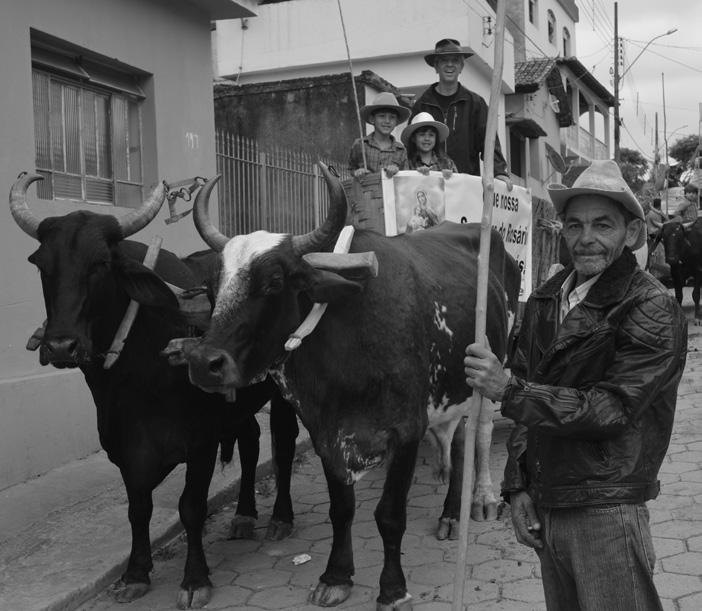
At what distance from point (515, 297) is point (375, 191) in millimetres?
1409

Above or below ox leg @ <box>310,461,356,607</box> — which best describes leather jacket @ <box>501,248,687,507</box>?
above

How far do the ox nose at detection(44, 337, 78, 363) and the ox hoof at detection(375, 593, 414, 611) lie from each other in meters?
1.79

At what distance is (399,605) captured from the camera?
3926mm

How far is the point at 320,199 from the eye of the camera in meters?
10.6

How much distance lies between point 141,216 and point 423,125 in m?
2.71

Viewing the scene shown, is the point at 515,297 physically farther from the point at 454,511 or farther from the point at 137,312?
the point at 137,312

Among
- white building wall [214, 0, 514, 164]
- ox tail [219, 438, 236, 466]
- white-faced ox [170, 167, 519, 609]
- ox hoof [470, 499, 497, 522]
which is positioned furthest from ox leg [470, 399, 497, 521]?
white building wall [214, 0, 514, 164]

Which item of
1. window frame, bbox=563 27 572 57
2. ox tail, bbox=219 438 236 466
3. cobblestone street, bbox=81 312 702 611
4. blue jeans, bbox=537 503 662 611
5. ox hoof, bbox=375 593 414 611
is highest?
Answer: window frame, bbox=563 27 572 57

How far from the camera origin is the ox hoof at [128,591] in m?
4.25

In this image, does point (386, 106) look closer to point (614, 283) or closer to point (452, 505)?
point (452, 505)

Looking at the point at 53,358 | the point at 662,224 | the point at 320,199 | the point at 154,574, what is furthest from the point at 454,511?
the point at 662,224

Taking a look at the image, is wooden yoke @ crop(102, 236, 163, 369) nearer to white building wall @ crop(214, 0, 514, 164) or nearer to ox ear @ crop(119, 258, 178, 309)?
ox ear @ crop(119, 258, 178, 309)

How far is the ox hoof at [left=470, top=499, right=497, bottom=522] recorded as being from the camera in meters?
5.22

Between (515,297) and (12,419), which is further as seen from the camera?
(515,297)
